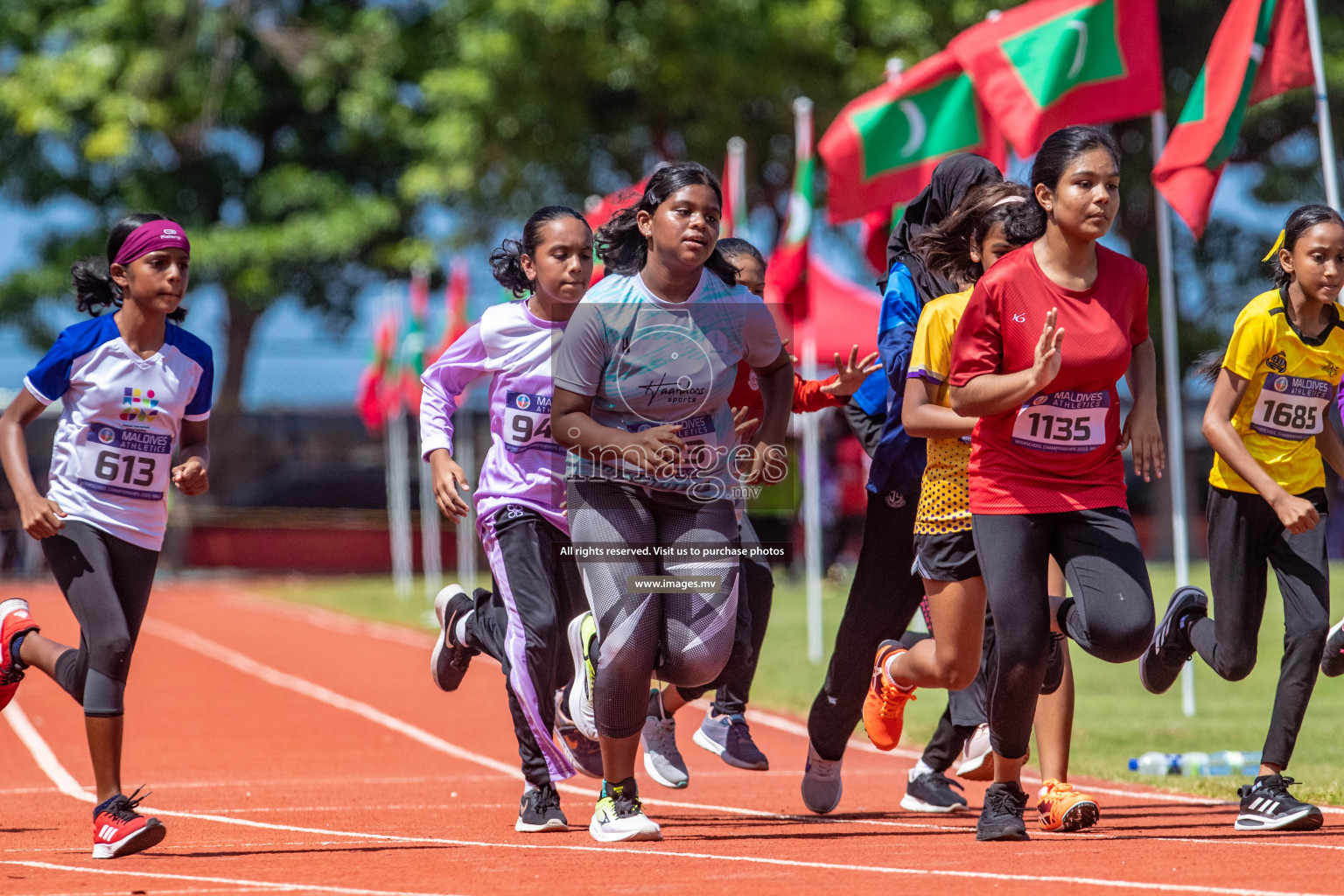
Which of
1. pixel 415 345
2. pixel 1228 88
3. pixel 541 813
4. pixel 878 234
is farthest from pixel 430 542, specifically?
pixel 541 813

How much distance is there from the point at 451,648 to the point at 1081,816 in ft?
9.04

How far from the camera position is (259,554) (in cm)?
3094

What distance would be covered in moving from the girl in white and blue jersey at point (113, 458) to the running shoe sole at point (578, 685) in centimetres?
144

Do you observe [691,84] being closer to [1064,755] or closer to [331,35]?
[331,35]

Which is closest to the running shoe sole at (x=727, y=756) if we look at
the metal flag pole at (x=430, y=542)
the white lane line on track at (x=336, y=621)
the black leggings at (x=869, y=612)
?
the black leggings at (x=869, y=612)

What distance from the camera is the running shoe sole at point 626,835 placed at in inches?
225

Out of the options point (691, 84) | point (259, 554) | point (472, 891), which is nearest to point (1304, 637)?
point (472, 891)

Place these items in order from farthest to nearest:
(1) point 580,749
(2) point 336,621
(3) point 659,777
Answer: (2) point 336,621
(3) point 659,777
(1) point 580,749

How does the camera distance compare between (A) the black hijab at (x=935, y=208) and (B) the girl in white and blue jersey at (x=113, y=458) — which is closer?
(B) the girl in white and blue jersey at (x=113, y=458)

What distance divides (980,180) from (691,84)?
1809 cm

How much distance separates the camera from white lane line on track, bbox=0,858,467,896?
4715mm

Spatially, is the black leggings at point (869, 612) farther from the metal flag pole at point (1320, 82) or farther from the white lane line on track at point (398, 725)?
the metal flag pole at point (1320, 82)

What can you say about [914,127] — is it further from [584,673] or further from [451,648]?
[584,673]

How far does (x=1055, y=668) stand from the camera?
5930 mm
